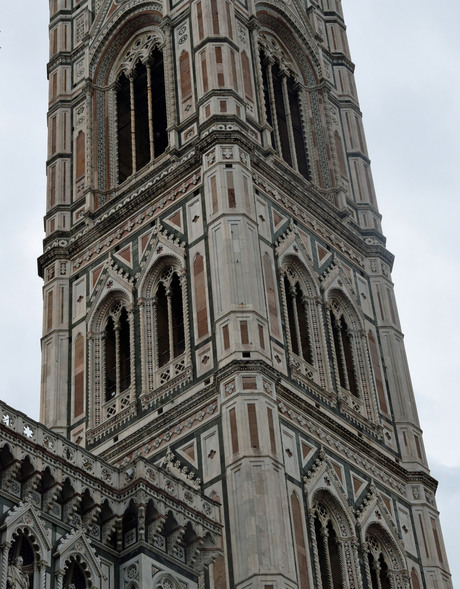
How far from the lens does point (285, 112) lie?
1563 inches

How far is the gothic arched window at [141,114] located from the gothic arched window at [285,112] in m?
Answer: 2.55

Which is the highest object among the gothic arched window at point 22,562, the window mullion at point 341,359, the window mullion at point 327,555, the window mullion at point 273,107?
the window mullion at point 273,107

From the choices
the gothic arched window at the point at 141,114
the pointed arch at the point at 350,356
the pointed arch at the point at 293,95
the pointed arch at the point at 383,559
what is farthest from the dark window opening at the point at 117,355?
the pointed arch at the point at 383,559

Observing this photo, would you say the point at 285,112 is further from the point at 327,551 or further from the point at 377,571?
the point at 327,551

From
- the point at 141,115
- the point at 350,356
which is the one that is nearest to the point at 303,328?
the point at 350,356

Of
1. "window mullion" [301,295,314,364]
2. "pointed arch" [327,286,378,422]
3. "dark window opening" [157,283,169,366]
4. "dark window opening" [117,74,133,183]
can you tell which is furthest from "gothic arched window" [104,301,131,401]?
"dark window opening" [117,74,133,183]

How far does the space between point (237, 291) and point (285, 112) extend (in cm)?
892

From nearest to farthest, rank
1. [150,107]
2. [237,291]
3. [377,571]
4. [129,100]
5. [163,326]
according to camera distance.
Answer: [377,571], [237,291], [163,326], [150,107], [129,100]

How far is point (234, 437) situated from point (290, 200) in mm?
8067

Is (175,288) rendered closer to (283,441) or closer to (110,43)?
(283,441)

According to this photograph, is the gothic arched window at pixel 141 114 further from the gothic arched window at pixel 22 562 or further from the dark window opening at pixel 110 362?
the gothic arched window at pixel 22 562

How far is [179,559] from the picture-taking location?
84.4ft

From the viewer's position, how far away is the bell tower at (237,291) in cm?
3005

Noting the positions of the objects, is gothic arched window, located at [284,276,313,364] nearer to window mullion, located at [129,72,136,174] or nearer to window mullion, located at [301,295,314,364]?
window mullion, located at [301,295,314,364]
